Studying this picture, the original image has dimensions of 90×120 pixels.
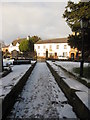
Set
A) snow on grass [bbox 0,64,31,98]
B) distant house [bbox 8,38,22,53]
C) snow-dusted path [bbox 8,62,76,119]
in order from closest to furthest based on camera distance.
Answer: snow-dusted path [bbox 8,62,76,119] → snow on grass [bbox 0,64,31,98] → distant house [bbox 8,38,22,53]

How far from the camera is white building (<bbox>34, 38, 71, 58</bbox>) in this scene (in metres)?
61.0

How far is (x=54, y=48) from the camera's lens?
206 feet

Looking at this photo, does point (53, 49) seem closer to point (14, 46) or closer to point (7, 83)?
point (14, 46)

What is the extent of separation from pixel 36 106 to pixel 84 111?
1.98m

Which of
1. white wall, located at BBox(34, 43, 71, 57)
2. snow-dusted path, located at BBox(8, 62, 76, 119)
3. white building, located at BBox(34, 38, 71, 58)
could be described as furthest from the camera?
white wall, located at BBox(34, 43, 71, 57)

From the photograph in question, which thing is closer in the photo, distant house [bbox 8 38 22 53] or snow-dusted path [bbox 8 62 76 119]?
snow-dusted path [bbox 8 62 76 119]

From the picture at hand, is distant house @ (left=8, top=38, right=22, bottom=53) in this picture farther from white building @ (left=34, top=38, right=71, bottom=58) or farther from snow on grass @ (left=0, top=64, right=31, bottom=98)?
snow on grass @ (left=0, top=64, right=31, bottom=98)

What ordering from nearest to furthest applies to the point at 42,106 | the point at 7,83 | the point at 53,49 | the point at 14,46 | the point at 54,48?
the point at 42,106 < the point at 7,83 < the point at 54,48 < the point at 53,49 < the point at 14,46

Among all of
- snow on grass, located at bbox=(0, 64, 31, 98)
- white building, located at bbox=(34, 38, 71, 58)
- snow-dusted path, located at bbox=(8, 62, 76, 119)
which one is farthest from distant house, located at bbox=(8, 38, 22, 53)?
snow-dusted path, located at bbox=(8, 62, 76, 119)

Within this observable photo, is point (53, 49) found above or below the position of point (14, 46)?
below

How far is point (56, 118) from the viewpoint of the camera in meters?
4.51

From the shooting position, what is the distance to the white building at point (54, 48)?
61044mm

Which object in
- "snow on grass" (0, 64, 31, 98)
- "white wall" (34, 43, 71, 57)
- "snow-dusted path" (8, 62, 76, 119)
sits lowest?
"snow-dusted path" (8, 62, 76, 119)

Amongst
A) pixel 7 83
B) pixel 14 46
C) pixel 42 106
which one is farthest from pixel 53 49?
pixel 42 106
